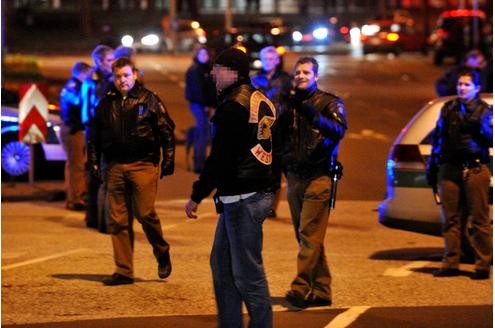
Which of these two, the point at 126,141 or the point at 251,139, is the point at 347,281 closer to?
the point at 126,141

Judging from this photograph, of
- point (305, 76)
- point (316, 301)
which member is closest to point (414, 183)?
point (316, 301)

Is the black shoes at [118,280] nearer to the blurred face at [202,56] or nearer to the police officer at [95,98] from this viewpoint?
the police officer at [95,98]

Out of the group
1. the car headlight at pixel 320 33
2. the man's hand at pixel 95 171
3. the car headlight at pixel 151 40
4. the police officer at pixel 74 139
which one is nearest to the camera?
the man's hand at pixel 95 171

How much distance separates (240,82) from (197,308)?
7.85 ft

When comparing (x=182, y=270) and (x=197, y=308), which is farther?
(x=182, y=270)

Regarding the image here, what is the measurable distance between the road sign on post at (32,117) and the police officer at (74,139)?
3.60ft

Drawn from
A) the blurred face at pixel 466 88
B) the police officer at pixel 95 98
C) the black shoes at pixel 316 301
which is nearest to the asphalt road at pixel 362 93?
the police officer at pixel 95 98

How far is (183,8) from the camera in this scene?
67312 mm

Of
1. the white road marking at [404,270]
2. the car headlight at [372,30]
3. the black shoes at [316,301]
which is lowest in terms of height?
the white road marking at [404,270]

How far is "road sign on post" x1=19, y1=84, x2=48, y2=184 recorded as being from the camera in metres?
15.3

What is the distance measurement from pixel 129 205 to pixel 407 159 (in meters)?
2.67

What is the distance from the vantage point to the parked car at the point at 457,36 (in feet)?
137

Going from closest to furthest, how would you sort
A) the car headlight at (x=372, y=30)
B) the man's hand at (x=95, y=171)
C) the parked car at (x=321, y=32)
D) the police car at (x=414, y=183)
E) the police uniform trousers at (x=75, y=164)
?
the man's hand at (x=95, y=171) → the police car at (x=414, y=183) → the police uniform trousers at (x=75, y=164) → the car headlight at (x=372, y=30) → the parked car at (x=321, y=32)

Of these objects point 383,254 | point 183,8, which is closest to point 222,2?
point 183,8
